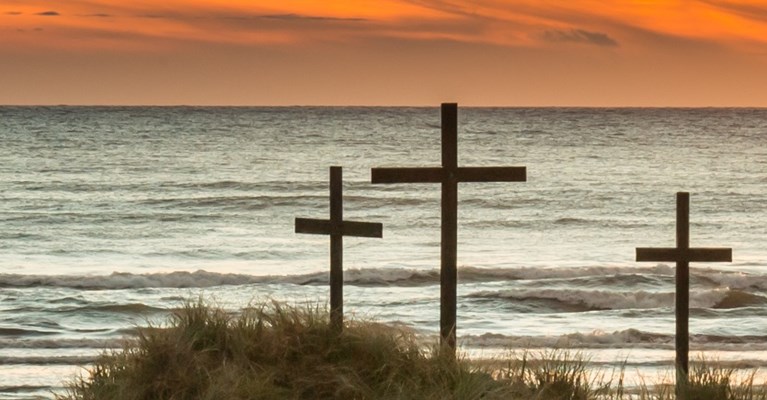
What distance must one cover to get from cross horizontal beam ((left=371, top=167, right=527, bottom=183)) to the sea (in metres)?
1.32

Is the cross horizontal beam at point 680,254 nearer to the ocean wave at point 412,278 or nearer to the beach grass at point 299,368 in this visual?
the beach grass at point 299,368

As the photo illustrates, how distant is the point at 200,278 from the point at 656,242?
1420 cm

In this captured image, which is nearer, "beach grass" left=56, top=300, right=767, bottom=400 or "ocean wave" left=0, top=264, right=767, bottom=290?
"beach grass" left=56, top=300, right=767, bottom=400

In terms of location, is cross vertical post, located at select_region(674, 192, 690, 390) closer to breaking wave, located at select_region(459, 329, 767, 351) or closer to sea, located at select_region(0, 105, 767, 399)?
sea, located at select_region(0, 105, 767, 399)

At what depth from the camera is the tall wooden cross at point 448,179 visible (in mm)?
11844

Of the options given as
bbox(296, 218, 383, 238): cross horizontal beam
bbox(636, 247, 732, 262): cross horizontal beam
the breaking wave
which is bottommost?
the breaking wave

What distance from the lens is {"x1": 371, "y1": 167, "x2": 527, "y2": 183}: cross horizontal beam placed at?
1179cm

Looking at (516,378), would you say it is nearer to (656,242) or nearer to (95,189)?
(656,242)

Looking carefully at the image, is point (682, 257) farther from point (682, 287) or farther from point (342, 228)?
point (342, 228)

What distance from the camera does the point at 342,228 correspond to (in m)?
11.8

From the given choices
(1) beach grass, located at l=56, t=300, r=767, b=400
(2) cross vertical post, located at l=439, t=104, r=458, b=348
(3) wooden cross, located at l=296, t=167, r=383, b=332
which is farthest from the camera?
(2) cross vertical post, located at l=439, t=104, r=458, b=348

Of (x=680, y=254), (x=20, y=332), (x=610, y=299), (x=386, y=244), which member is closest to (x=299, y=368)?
(x=680, y=254)

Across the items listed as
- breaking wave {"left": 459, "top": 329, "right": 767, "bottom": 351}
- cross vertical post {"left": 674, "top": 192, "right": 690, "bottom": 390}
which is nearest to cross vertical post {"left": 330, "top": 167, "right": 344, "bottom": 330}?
cross vertical post {"left": 674, "top": 192, "right": 690, "bottom": 390}

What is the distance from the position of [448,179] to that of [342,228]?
106cm
